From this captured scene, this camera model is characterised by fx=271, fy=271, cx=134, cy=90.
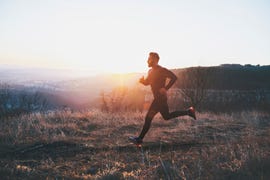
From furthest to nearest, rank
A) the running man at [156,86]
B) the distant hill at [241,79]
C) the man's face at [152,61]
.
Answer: the distant hill at [241,79]
the man's face at [152,61]
the running man at [156,86]

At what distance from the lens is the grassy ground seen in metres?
4.14

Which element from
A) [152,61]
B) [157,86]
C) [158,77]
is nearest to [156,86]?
[157,86]

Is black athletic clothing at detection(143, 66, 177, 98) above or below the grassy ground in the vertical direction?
above

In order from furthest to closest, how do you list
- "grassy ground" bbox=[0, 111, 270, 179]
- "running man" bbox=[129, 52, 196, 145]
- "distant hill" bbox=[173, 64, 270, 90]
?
"distant hill" bbox=[173, 64, 270, 90] < "running man" bbox=[129, 52, 196, 145] < "grassy ground" bbox=[0, 111, 270, 179]

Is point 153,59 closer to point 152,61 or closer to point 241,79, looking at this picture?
point 152,61

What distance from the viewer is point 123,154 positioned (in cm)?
548

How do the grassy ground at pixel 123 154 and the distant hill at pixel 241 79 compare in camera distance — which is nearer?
the grassy ground at pixel 123 154

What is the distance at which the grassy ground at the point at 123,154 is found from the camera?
414cm

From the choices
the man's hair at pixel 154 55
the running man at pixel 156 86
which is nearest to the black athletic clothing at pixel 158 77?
the running man at pixel 156 86

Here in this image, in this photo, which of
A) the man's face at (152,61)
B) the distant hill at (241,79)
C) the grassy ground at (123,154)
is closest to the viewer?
the grassy ground at (123,154)

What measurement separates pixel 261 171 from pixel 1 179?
3.87m

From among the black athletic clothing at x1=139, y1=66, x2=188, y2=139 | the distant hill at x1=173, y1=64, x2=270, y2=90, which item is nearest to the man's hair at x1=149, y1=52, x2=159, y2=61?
the black athletic clothing at x1=139, y1=66, x2=188, y2=139

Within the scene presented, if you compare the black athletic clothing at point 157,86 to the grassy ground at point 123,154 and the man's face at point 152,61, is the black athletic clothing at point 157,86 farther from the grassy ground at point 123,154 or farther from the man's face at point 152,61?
the grassy ground at point 123,154

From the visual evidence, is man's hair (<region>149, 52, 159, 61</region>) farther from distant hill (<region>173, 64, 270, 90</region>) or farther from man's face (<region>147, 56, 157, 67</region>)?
distant hill (<region>173, 64, 270, 90</region>)
